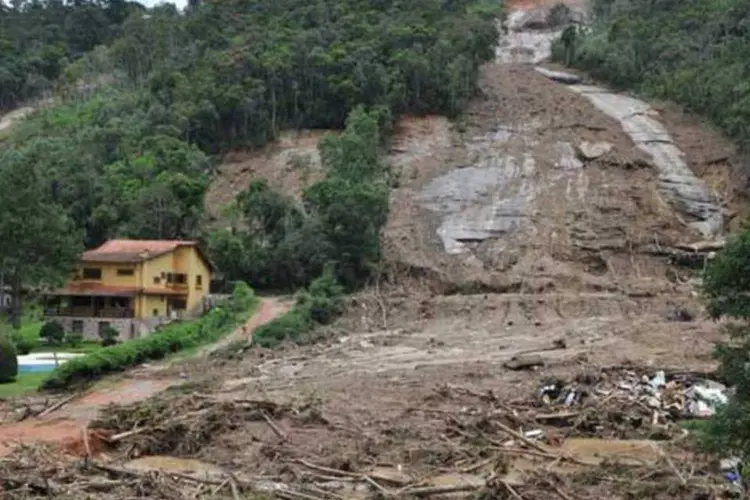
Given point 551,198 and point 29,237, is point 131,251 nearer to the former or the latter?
point 29,237

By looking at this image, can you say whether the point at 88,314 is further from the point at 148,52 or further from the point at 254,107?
the point at 148,52

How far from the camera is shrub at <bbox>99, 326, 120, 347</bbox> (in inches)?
1588

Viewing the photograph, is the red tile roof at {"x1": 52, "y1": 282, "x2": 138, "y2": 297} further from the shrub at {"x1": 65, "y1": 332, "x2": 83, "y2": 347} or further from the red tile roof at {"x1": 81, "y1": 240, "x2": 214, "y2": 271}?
the shrub at {"x1": 65, "y1": 332, "x2": 83, "y2": 347}

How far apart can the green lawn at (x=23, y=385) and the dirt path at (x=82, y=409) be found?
71.9 inches

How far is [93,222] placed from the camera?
53.7 metres

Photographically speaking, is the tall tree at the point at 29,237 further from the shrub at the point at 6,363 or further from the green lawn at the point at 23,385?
the shrub at the point at 6,363

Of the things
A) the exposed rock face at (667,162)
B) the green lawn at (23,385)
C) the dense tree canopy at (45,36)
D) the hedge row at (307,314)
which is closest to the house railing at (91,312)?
the hedge row at (307,314)

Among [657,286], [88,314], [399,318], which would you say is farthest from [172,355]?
[657,286]

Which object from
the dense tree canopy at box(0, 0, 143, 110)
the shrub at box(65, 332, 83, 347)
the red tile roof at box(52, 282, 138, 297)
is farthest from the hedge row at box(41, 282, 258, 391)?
the dense tree canopy at box(0, 0, 143, 110)

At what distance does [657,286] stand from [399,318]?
37.8ft

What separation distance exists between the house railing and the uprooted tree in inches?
1288

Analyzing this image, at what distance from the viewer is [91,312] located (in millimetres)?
43562

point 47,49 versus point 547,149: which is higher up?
point 47,49

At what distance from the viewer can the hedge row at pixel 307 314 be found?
39375mm
